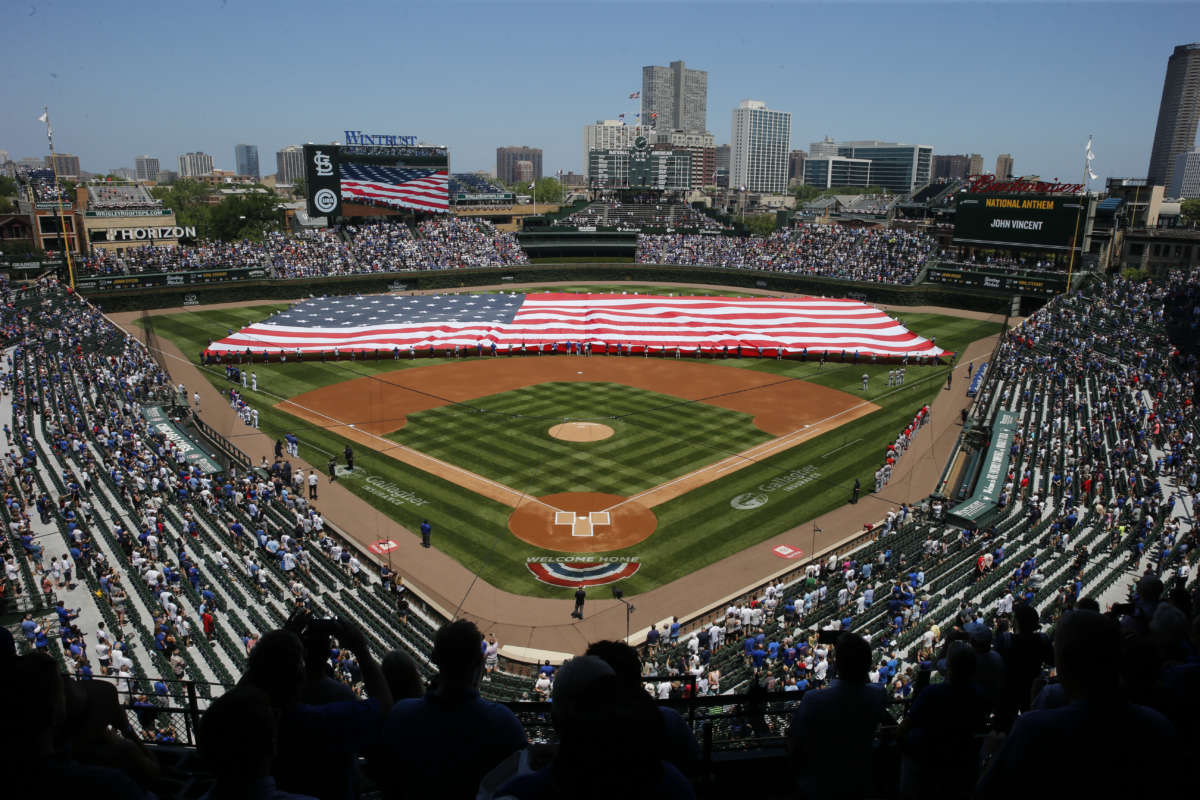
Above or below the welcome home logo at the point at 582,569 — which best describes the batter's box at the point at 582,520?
above

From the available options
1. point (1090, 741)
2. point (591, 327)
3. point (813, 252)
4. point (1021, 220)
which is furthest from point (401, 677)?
point (813, 252)

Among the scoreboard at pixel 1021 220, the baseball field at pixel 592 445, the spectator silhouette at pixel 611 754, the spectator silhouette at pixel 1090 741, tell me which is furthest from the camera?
the scoreboard at pixel 1021 220

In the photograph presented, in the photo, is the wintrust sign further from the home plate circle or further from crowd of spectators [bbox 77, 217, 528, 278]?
the home plate circle

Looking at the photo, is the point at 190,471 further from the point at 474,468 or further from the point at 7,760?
the point at 7,760

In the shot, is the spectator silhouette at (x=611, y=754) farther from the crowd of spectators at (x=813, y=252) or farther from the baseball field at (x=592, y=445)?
the crowd of spectators at (x=813, y=252)

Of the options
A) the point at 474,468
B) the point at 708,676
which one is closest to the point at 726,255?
the point at 474,468

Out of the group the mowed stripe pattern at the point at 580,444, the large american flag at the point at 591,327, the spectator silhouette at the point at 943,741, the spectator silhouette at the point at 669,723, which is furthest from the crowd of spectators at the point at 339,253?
the spectator silhouette at the point at 943,741

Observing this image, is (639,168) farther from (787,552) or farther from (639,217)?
(787,552)
